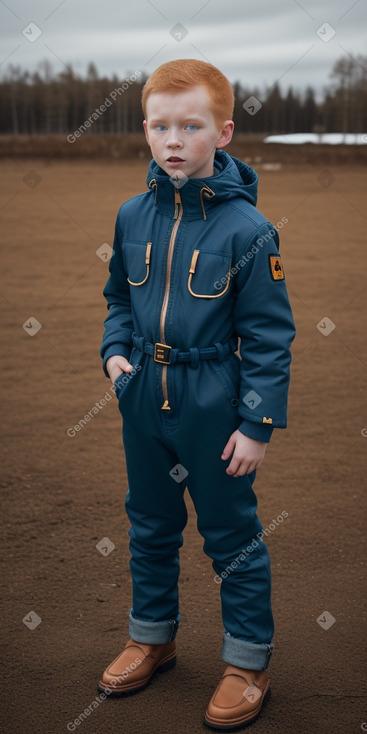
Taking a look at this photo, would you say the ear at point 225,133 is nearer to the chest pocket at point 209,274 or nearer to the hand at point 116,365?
the chest pocket at point 209,274

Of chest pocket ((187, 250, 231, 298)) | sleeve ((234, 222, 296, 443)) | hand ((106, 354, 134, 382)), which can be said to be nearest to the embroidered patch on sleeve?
sleeve ((234, 222, 296, 443))

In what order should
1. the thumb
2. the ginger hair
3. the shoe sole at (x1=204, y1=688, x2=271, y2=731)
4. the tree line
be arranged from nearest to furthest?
the ginger hair → the thumb → the shoe sole at (x1=204, y1=688, x2=271, y2=731) → the tree line

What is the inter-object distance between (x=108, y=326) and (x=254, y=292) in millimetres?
496

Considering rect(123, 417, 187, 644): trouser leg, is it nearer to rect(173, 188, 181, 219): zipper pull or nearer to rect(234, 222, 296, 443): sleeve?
rect(234, 222, 296, 443): sleeve

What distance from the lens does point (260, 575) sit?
80.9 inches

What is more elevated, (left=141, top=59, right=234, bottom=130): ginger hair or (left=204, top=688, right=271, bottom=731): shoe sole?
(left=141, top=59, right=234, bottom=130): ginger hair

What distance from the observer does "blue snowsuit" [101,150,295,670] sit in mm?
1871

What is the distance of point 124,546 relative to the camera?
3002 millimetres

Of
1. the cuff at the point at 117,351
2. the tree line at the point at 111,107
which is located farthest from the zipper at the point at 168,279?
the tree line at the point at 111,107

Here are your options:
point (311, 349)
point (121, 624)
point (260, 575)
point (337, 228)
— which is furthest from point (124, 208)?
point (337, 228)

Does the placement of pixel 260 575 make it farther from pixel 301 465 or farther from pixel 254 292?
pixel 301 465

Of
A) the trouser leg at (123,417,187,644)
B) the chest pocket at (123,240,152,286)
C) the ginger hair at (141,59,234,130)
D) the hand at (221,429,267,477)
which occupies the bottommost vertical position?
the trouser leg at (123,417,187,644)

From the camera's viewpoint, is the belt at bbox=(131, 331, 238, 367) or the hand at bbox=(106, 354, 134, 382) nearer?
the belt at bbox=(131, 331, 238, 367)

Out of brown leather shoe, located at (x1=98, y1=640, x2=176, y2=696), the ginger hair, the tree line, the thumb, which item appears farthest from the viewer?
the tree line
